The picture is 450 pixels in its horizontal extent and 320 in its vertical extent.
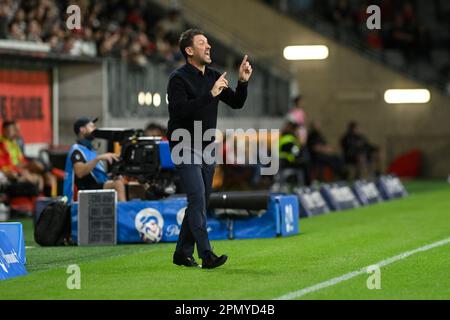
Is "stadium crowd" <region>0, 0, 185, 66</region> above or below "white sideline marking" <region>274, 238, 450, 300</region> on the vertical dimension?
above

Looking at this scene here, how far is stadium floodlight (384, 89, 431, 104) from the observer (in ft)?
120

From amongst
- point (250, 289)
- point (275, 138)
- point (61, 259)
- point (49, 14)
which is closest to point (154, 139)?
point (61, 259)

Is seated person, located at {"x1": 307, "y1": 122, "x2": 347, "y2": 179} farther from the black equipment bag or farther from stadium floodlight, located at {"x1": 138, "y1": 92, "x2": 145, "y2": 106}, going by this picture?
the black equipment bag

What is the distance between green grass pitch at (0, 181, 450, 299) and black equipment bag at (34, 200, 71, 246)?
208mm

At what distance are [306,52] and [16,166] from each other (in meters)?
17.0

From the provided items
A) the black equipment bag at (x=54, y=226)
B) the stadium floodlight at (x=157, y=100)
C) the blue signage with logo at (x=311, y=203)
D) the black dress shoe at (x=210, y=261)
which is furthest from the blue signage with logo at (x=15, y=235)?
the stadium floodlight at (x=157, y=100)

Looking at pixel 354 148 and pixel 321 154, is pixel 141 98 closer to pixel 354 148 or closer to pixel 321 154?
pixel 321 154

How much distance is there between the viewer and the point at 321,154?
29.6m

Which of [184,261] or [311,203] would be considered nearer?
[184,261]

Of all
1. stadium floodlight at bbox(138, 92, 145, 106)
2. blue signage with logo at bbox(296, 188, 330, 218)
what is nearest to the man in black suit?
blue signage with logo at bbox(296, 188, 330, 218)

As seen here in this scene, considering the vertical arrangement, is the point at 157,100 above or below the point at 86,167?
above

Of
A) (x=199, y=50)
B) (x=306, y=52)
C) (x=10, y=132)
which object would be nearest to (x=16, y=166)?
(x=10, y=132)

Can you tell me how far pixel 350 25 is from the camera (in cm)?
3759
